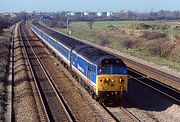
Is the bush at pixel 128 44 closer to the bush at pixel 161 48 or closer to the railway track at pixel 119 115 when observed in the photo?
the bush at pixel 161 48

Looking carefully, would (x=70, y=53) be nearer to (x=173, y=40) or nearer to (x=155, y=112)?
(x=155, y=112)

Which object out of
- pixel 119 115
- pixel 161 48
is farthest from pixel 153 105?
pixel 161 48

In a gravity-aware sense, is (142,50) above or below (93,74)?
below

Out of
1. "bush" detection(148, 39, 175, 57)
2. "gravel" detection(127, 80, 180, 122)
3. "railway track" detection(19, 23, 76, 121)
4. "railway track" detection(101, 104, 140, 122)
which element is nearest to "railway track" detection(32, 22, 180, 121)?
"railway track" detection(101, 104, 140, 122)

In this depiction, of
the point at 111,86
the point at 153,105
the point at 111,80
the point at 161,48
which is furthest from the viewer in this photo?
the point at 161,48

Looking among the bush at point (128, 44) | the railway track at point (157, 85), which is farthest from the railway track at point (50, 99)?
the bush at point (128, 44)

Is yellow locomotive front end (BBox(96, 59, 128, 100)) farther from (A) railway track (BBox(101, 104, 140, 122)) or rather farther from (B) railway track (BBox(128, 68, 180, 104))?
(B) railway track (BBox(128, 68, 180, 104))

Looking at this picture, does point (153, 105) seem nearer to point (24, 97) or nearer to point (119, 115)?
point (119, 115)

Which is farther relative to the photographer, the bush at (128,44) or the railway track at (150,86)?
the bush at (128,44)

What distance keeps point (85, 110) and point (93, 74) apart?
213 centimetres

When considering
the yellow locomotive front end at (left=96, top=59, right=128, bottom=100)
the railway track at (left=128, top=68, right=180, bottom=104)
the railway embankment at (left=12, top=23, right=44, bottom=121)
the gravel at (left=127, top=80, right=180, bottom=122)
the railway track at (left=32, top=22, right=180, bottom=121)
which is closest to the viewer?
the railway track at (left=32, top=22, right=180, bottom=121)

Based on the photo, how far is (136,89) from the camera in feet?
89.5

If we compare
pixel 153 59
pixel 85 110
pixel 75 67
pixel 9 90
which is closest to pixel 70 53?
pixel 75 67

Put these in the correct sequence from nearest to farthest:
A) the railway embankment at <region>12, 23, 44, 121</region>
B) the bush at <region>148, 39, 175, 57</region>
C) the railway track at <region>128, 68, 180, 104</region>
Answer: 1. the railway embankment at <region>12, 23, 44, 121</region>
2. the railway track at <region>128, 68, 180, 104</region>
3. the bush at <region>148, 39, 175, 57</region>
